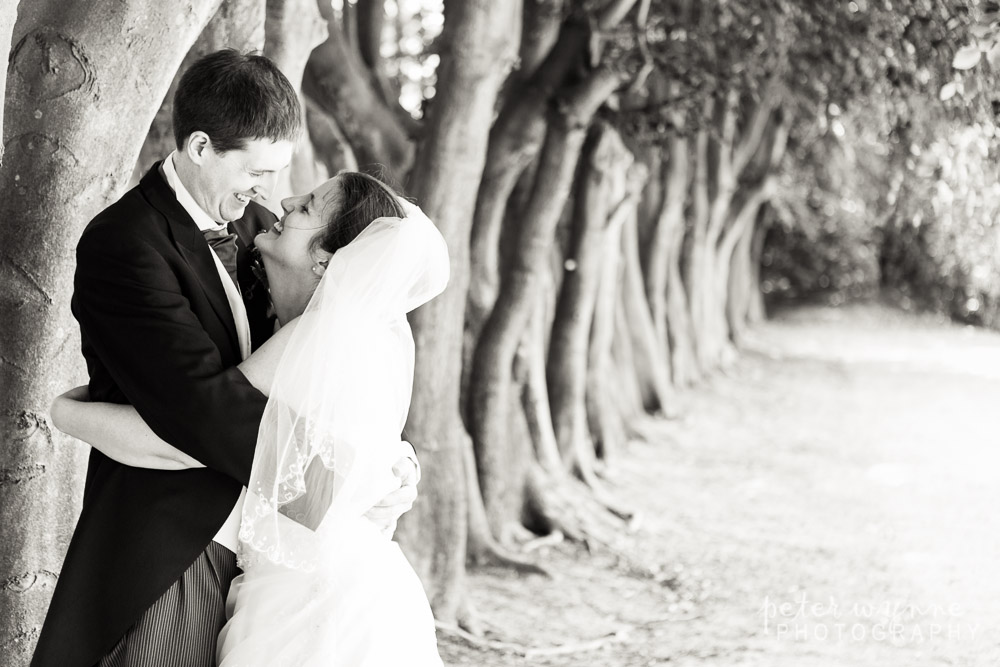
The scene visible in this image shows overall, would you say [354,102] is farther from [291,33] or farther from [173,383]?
[173,383]

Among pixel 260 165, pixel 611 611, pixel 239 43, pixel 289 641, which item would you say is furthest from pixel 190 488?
pixel 611 611

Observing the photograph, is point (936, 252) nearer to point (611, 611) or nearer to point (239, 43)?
point (611, 611)

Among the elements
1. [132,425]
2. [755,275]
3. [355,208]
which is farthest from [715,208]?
[132,425]

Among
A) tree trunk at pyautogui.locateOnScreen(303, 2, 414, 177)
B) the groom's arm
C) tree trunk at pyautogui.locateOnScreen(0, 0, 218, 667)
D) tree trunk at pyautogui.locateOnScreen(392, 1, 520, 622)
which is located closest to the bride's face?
the groom's arm

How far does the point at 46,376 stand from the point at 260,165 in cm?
120

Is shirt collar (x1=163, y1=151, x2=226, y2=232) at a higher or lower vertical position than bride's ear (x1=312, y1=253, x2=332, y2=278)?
higher

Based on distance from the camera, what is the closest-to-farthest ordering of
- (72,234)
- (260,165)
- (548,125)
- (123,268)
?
(123,268) < (260,165) < (72,234) < (548,125)

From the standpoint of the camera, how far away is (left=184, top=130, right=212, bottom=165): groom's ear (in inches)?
102

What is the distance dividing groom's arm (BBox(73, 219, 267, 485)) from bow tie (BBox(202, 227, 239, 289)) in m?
0.30

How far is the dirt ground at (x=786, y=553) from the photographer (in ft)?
20.1

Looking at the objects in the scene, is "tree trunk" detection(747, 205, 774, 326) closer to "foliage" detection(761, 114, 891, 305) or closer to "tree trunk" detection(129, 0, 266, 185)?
"foliage" detection(761, 114, 891, 305)

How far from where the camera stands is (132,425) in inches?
100

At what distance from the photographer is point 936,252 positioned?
982 inches

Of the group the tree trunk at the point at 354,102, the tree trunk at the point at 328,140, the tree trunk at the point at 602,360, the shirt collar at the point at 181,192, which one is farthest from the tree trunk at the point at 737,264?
the shirt collar at the point at 181,192
